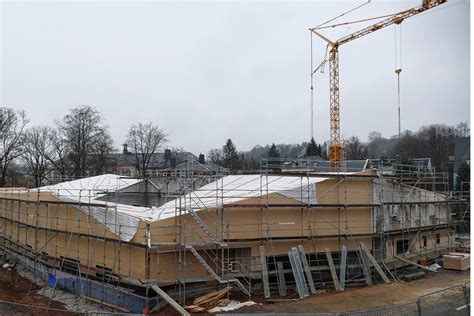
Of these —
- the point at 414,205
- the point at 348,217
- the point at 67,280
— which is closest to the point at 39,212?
the point at 67,280

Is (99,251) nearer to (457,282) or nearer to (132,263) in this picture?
(132,263)

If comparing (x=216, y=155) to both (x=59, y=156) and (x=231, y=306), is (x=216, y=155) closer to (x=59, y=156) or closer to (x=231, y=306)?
(x=59, y=156)

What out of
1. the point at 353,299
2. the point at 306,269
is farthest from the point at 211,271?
the point at 353,299

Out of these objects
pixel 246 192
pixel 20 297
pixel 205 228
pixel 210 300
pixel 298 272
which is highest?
pixel 246 192

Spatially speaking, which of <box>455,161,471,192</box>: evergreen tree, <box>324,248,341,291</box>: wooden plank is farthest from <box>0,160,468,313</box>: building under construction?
<box>455,161,471,192</box>: evergreen tree

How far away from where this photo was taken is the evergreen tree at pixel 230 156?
72.3 meters

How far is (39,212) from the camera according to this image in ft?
72.6

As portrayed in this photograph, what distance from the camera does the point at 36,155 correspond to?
4934cm

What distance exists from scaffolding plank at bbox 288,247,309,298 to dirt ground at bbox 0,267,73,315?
8.36 m

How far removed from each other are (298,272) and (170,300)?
18.0 ft

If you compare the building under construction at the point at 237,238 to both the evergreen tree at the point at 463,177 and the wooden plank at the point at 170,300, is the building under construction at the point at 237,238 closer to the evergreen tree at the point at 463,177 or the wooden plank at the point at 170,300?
the wooden plank at the point at 170,300

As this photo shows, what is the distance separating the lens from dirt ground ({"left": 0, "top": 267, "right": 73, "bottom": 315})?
14.5m

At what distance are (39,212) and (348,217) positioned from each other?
15538 mm

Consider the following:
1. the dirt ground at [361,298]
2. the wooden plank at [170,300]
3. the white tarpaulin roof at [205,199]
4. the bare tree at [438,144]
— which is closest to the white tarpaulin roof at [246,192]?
the white tarpaulin roof at [205,199]
